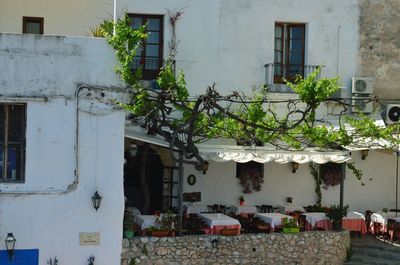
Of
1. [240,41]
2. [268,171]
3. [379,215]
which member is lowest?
[379,215]

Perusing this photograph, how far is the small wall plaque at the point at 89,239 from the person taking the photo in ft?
39.1

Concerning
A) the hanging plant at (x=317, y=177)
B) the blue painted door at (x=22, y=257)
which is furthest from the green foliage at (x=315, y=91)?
the hanging plant at (x=317, y=177)

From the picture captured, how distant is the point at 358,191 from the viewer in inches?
828

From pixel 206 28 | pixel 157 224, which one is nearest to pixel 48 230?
pixel 157 224

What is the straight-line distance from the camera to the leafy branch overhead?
11.8 m

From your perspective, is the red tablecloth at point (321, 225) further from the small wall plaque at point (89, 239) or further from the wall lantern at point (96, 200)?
the wall lantern at point (96, 200)

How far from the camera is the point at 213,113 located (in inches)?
543

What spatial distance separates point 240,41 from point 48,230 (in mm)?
10225

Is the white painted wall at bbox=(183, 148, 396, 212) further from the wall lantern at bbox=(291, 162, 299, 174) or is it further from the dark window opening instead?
the dark window opening

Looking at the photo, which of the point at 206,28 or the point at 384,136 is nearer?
the point at 384,136

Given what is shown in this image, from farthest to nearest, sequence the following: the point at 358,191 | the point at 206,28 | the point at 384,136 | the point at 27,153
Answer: the point at 358,191
the point at 206,28
the point at 384,136
the point at 27,153

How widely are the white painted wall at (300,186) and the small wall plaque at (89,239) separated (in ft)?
25.3

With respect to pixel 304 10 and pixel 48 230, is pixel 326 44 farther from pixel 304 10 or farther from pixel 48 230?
pixel 48 230

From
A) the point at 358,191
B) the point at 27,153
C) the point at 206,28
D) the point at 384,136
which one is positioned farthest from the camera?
the point at 358,191
